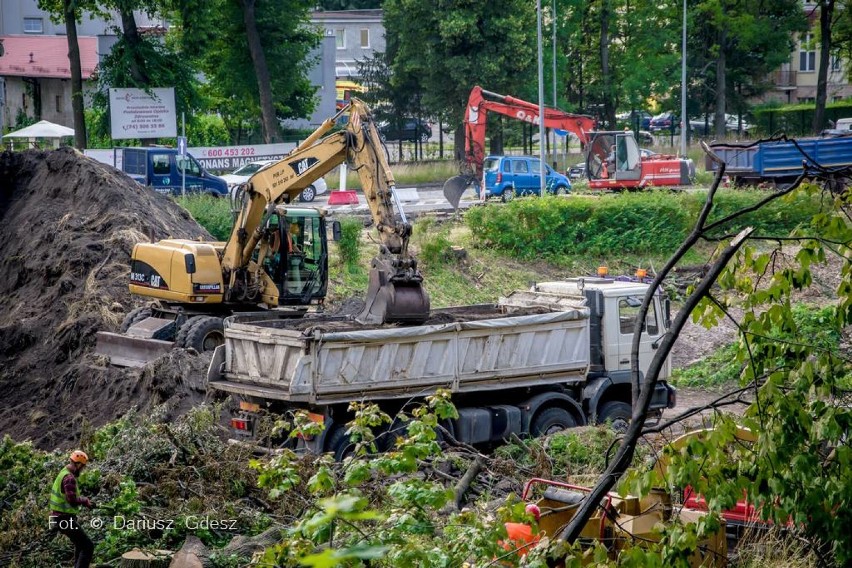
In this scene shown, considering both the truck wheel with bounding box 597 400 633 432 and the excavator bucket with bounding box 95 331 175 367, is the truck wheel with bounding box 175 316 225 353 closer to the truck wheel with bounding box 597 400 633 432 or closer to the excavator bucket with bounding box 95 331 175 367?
the excavator bucket with bounding box 95 331 175 367

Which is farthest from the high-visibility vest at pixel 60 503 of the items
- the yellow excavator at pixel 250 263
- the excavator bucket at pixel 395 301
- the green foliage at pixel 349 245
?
the green foliage at pixel 349 245

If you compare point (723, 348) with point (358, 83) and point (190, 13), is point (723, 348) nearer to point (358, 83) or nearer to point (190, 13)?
point (190, 13)

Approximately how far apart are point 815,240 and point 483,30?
45.6m

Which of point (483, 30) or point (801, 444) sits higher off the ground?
point (483, 30)

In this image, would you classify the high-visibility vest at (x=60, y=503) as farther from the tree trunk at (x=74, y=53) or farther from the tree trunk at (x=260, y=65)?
the tree trunk at (x=260, y=65)

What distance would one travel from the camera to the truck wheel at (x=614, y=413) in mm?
17172

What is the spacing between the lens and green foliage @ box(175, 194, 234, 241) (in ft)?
96.8

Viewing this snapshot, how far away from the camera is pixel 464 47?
5100 centimetres

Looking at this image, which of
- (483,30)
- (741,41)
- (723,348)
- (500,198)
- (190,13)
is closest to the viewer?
(723,348)

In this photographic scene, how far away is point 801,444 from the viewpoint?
6328mm

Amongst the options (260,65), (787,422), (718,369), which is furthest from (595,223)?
(787,422)

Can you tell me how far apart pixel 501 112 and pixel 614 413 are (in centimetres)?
2374

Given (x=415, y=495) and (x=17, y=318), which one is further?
(x=17, y=318)

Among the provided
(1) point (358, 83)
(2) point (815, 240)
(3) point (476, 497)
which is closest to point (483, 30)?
(1) point (358, 83)
